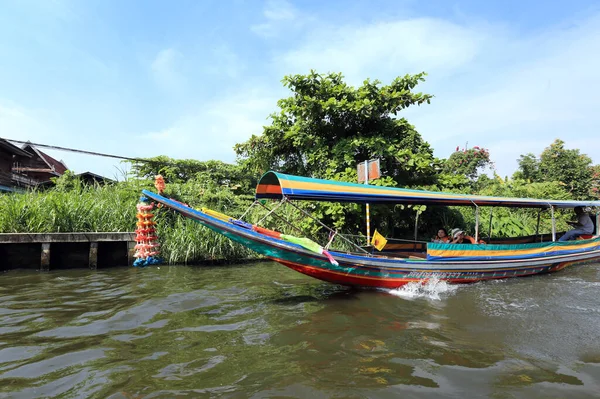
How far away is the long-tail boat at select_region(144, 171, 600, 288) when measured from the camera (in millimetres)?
5164

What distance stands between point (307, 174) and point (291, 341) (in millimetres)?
8255

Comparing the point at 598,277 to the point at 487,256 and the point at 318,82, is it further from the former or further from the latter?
the point at 318,82

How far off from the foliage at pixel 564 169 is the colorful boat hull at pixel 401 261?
12.3m

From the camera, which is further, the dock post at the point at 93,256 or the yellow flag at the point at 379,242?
the dock post at the point at 93,256

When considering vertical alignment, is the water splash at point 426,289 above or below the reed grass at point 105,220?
below

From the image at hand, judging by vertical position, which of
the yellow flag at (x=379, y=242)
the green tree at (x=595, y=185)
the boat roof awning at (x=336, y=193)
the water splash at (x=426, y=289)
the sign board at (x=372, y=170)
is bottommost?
the water splash at (x=426, y=289)

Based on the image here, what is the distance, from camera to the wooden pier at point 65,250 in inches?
301

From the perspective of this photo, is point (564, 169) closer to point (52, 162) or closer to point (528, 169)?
point (528, 169)

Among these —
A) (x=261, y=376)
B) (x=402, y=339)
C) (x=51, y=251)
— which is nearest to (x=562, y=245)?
(x=402, y=339)

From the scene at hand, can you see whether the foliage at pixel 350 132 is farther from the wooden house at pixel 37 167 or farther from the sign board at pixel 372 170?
the wooden house at pixel 37 167

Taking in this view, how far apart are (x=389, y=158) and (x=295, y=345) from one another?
25.4ft

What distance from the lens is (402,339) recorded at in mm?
3814

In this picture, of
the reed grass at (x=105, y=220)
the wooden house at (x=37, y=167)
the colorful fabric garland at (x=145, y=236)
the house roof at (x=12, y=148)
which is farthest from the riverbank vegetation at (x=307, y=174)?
the wooden house at (x=37, y=167)

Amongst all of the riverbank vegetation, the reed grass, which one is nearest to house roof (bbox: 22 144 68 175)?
the riverbank vegetation
